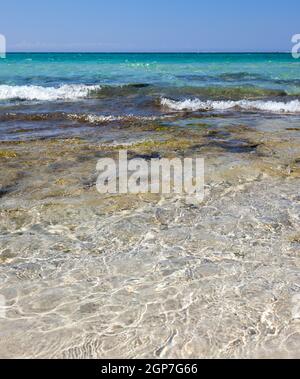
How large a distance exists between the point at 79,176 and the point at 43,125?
5.67 meters

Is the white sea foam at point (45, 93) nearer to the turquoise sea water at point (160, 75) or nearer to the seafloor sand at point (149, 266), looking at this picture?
the turquoise sea water at point (160, 75)

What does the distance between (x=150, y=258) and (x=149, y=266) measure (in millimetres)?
152

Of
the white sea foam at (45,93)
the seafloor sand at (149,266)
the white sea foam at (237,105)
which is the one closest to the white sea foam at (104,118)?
the white sea foam at (237,105)

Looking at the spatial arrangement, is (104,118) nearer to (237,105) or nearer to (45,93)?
(237,105)

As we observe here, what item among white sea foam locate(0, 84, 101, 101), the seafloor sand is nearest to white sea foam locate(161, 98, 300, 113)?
white sea foam locate(0, 84, 101, 101)

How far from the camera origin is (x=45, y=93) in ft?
62.3

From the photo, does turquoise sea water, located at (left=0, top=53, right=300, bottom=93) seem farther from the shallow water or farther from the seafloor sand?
the seafloor sand

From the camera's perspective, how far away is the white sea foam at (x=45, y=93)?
18.5 meters

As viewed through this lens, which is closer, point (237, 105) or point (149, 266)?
point (149, 266)

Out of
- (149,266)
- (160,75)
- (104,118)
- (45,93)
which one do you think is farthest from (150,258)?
(160,75)

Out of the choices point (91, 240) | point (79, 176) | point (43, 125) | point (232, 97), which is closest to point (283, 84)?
point (232, 97)

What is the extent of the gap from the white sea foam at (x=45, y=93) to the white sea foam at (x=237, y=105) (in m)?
5.01
